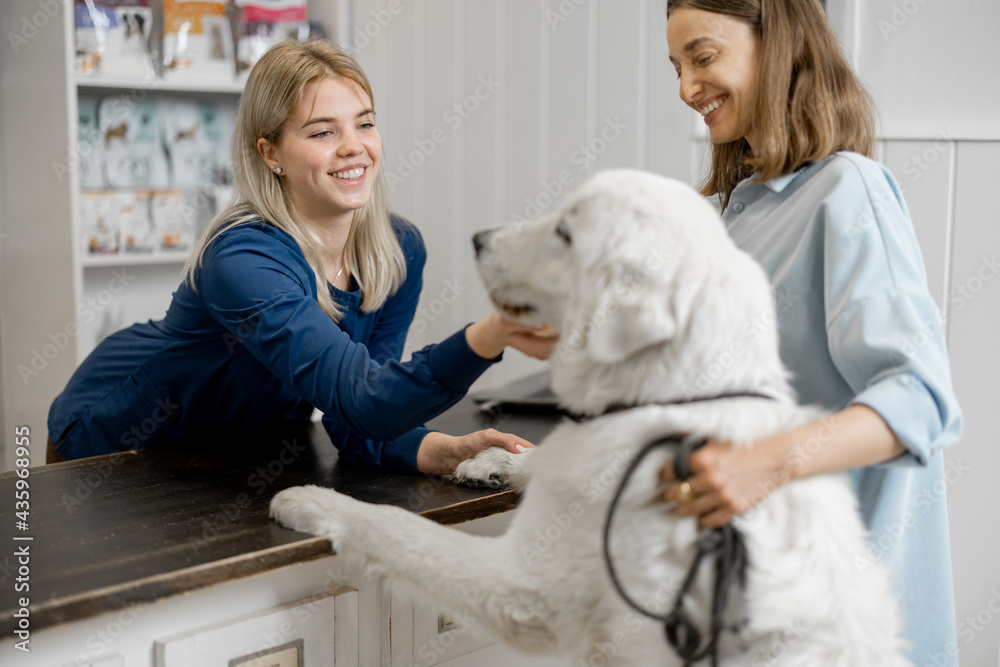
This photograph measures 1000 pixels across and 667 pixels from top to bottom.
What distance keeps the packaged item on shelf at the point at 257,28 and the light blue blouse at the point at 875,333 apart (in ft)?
7.76

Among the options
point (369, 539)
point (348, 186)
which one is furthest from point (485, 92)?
point (369, 539)

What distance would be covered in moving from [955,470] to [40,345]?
2.83 meters

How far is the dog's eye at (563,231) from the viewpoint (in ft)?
3.33

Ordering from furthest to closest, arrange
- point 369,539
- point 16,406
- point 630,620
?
1. point 16,406
2. point 369,539
3. point 630,620

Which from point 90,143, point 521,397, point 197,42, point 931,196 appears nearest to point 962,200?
point 931,196

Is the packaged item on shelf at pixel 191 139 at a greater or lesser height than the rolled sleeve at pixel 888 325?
Answer: greater

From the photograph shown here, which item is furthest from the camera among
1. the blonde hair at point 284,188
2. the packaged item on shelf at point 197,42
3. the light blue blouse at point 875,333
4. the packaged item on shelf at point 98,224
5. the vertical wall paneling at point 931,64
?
the packaged item on shelf at point 197,42

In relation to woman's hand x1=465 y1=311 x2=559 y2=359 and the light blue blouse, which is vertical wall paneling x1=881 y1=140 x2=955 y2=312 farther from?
woman's hand x1=465 y1=311 x2=559 y2=359

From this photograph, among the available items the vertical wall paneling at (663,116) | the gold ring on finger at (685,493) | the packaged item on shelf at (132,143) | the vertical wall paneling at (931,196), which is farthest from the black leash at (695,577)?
the packaged item on shelf at (132,143)

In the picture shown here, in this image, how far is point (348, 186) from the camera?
5.26 feet

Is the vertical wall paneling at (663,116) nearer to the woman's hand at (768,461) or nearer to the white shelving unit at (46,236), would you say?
the woman's hand at (768,461)

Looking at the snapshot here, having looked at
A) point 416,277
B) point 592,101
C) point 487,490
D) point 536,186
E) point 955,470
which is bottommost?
point 955,470

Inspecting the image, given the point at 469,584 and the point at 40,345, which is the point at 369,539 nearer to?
the point at 469,584

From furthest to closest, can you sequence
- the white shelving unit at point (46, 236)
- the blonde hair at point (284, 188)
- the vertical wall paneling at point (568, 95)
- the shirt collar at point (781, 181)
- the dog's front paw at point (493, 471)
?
the white shelving unit at point (46, 236), the vertical wall paneling at point (568, 95), the blonde hair at point (284, 188), the dog's front paw at point (493, 471), the shirt collar at point (781, 181)
